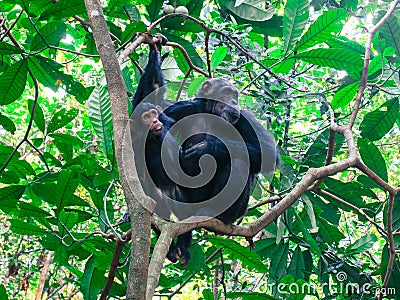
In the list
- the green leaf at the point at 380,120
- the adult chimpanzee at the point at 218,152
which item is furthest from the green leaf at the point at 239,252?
the green leaf at the point at 380,120

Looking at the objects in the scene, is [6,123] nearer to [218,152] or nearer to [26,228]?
[26,228]

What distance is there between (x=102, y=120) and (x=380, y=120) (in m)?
1.93

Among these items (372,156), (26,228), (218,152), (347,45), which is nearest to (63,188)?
(26,228)

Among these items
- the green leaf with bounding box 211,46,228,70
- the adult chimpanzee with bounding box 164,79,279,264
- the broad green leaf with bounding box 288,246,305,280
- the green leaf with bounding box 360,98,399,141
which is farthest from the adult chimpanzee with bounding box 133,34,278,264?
the green leaf with bounding box 360,98,399,141

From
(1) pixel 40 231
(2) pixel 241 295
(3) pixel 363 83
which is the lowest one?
(2) pixel 241 295

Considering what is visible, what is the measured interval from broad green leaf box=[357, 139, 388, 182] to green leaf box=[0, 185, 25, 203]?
2.09 metres

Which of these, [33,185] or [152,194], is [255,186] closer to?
[152,194]

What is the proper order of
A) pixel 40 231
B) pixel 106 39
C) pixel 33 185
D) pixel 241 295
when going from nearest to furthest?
pixel 106 39 → pixel 241 295 → pixel 40 231 → pixel 33 185

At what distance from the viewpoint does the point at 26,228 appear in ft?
9.01

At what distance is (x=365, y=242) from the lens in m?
3.46

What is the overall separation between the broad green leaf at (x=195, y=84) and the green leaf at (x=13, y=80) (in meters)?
1.24

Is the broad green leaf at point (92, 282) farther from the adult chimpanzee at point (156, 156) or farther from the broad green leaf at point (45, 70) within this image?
the broad green leaf at point (45, 70)

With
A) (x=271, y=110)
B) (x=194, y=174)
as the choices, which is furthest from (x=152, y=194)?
(x=271, y=110)

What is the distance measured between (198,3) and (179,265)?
181cm
